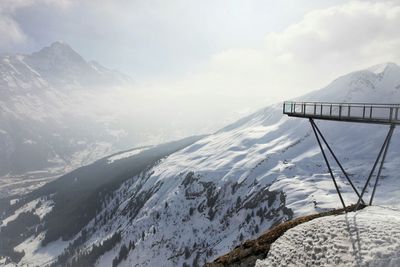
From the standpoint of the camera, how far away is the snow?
22094 mm

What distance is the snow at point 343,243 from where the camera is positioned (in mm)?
22094

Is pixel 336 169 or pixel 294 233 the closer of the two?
pixel 294 233

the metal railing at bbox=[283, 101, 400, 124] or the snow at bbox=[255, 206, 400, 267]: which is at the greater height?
the metal railing at bbox=[283, 101, 400, 124]

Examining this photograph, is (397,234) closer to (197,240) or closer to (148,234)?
(197,240)

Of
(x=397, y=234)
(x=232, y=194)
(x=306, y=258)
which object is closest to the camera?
(x=397, y=234)

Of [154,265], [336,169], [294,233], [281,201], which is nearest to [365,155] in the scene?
[336,169]

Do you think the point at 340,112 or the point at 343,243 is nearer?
the point at 343,243

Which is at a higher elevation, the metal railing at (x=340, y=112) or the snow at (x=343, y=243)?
the metal railing at (x=340, y=112)

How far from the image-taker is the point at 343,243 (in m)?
24.4

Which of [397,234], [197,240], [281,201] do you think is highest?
[397,234]

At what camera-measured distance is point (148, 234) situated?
19888 cm

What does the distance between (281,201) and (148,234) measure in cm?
8780

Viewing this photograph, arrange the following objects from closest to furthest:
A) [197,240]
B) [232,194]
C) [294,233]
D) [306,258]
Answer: [306,258], [294,233], [197,240], [232,194]

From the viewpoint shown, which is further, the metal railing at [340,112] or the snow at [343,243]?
the metal railing at [340,112]
